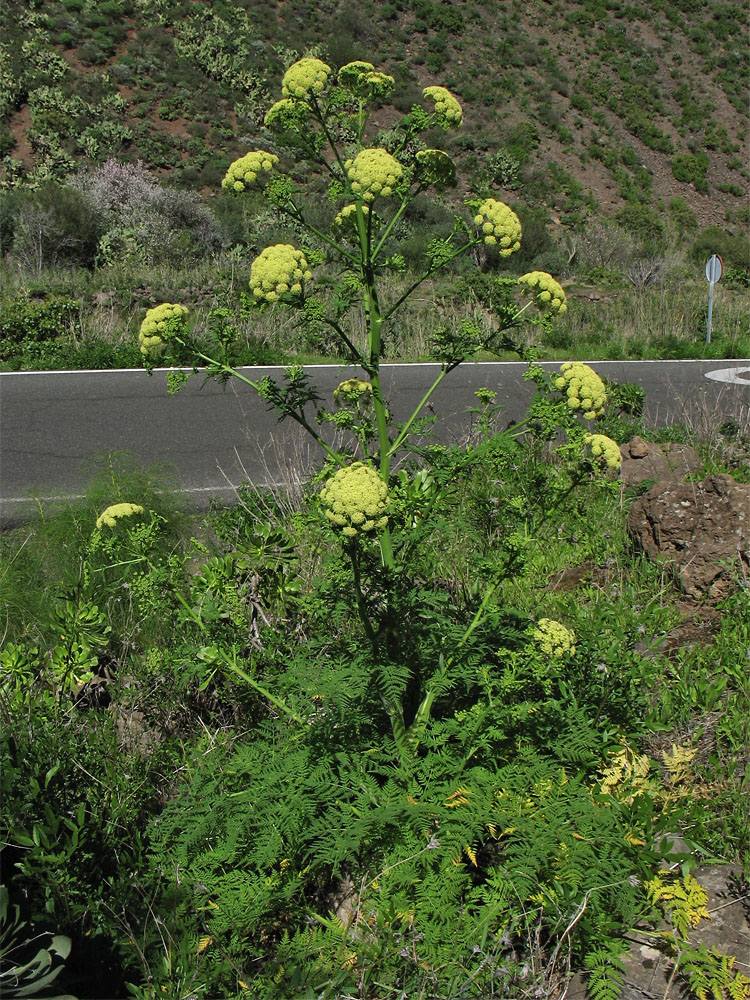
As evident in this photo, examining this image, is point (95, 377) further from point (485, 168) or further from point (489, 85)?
point (489, 85)

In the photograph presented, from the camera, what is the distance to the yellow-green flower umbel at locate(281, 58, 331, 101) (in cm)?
236

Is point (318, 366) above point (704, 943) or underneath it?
above

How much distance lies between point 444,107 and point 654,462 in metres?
Result: 3.20

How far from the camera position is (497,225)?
255cm

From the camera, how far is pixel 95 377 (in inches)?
394

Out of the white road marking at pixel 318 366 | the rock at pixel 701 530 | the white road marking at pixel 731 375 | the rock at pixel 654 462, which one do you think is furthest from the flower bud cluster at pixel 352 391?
the white road marking at pixel 731 375

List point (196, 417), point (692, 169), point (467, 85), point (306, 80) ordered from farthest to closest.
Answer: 1. point (467, 85)
2. point (692, 169)
3. point (196, 417)
4. point (306, 80)

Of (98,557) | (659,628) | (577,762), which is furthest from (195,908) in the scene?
(659,628)

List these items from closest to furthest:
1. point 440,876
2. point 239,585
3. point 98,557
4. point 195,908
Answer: point 440,876
point 195,908
point 239,585
point 98,557

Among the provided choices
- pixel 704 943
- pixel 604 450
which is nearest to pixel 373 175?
pixel 604 450

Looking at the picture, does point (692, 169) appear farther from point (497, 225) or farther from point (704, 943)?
point (704, 943)

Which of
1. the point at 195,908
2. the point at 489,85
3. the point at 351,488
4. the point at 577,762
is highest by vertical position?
the point at 489,85

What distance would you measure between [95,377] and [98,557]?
6.89 metres

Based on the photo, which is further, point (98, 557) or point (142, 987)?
point (98, 557)
